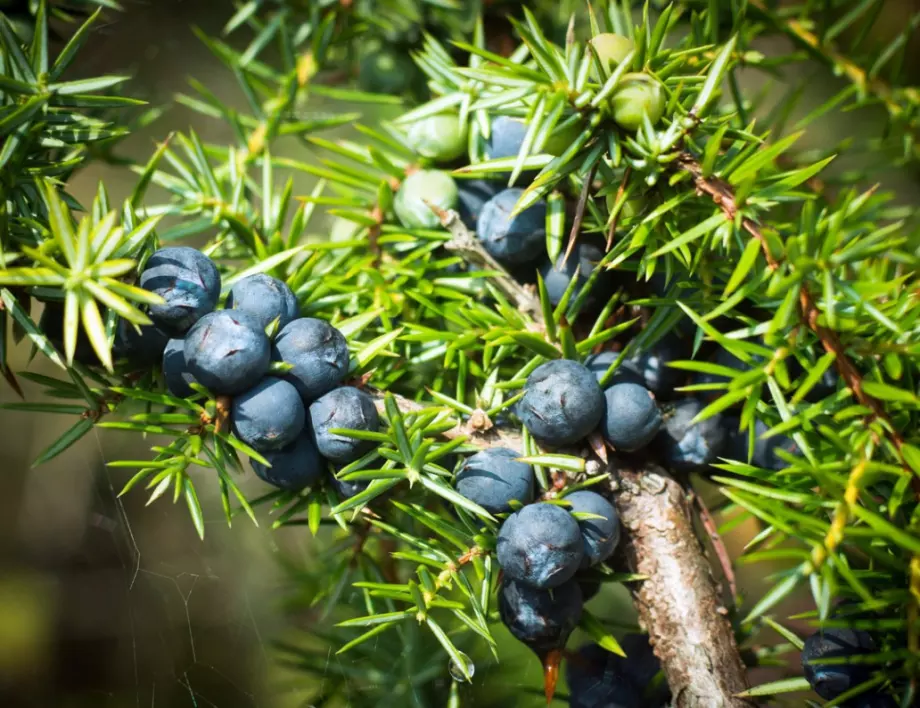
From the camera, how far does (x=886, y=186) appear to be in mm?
969

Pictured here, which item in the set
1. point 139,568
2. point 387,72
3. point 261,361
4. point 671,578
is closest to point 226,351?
point 261,361

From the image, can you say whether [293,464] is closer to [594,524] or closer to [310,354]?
[310,354]

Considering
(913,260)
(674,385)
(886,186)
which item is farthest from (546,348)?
(886,186)

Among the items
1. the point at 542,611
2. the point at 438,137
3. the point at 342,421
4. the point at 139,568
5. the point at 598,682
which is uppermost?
the point at 438,137

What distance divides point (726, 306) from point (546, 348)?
125mm

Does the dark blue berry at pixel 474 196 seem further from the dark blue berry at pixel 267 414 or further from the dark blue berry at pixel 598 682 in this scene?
the dark blue berry at pixel 598 682

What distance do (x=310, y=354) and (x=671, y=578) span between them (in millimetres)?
300

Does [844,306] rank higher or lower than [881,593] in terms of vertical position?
higher

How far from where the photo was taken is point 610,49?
480mm

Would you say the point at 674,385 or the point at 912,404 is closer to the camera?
the point at 912,404

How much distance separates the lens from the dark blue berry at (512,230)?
1.77 feet

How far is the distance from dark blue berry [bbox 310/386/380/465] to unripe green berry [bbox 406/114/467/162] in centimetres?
23

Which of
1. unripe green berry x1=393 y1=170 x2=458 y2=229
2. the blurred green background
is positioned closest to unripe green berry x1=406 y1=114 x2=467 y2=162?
unripe green berry x1=393 y1=170 x2=458 y2=229

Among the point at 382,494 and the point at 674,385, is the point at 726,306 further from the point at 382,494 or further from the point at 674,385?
the point at 382,494
